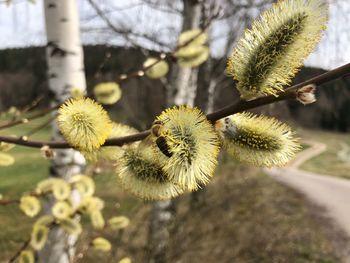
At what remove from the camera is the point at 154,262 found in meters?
5.59

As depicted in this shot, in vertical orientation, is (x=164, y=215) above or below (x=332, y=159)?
above

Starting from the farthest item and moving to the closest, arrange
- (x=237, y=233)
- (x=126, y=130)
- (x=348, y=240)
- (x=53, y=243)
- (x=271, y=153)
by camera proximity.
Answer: (x=348, y=240), (x=237, y=233), (x=53, y=243), (x=126, y=130), (x=271, y=153)

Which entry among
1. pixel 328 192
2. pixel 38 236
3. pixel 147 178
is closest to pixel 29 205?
pixel 38 236

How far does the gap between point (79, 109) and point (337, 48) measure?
5221 mm

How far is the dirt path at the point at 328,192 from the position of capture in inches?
450

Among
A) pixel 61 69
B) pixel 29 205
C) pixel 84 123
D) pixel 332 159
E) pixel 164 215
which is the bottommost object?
pixel 332 159

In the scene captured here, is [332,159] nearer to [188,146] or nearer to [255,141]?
[255,141]

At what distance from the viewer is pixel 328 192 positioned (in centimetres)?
1532

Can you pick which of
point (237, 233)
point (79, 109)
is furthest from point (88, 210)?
point (237, 233)

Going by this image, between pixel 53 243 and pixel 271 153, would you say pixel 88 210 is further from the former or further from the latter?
pixel 271 153

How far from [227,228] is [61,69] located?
594 cm

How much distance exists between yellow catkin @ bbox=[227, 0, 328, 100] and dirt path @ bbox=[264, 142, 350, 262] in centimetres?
833

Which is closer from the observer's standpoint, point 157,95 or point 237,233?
point 237,233

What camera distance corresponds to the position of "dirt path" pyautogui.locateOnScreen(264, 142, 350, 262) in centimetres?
1144
